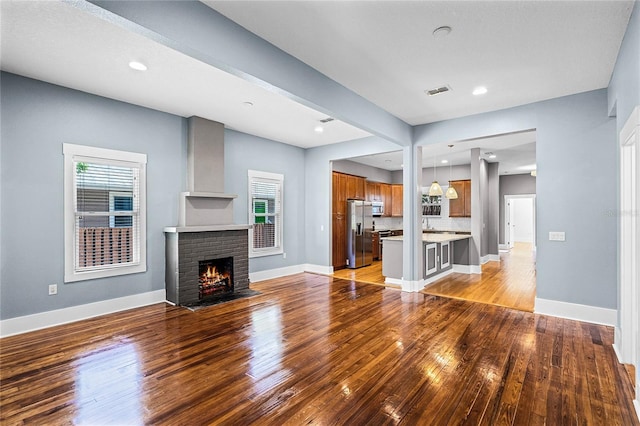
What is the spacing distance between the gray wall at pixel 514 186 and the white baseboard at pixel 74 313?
36.9 feet

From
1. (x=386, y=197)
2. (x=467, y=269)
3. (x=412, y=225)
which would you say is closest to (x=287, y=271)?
(x=412, y=225)

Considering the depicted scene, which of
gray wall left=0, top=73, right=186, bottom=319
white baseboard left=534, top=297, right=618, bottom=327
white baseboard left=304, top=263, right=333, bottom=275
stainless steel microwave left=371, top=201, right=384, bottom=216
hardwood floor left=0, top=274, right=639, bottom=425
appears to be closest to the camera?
hardwood floor left=0, top=274, right=639, bottom=425

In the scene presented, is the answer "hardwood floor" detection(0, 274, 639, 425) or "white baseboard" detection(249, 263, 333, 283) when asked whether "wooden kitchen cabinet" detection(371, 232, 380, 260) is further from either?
"hardwood floor" detection(0, 274, 639, 425)

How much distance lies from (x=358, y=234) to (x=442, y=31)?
5680mm

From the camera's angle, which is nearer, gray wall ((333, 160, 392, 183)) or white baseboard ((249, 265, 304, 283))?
white baseboard ((249, 265, 304, 283))

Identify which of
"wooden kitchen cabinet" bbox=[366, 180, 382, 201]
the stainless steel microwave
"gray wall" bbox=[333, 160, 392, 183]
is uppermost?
"gray wall" bbox=[333, 160, 392, 183]

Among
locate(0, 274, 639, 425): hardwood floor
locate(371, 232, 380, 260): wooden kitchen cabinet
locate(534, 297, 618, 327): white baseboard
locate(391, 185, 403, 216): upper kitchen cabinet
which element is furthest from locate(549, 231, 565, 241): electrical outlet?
locate(391, 185, 403, 216): upper kitchen cabinet

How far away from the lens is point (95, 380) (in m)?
2.56

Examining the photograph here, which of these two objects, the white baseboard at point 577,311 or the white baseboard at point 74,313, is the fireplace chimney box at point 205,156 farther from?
the white baseboard at point 577,311

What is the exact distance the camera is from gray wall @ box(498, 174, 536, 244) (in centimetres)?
1076

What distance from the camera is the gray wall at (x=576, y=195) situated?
3.82 meters

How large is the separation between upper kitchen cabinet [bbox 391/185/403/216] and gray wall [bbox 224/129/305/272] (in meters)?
4.05

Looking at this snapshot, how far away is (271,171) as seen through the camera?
6.68 meters

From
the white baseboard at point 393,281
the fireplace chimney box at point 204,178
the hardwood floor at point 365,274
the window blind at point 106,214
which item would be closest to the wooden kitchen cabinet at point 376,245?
the hardwood floor at point 365,274
